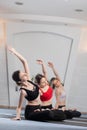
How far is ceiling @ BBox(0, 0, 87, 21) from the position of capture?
5758mm

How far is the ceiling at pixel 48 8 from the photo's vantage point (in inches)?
227

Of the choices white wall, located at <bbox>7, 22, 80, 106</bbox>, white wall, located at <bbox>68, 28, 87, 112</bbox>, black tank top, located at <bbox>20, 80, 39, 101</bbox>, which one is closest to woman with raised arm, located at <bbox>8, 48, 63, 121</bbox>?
black tank top, located at <bbox>20, 80, 39, 101</bbox>

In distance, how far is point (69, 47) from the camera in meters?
7.29

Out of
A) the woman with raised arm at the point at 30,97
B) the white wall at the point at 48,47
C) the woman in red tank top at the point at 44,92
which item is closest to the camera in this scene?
the woman with raised arm at the point at 30,97

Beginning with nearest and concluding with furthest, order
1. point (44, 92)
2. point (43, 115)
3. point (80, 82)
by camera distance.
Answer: point (43, 115)
point (44, 92)
point (80, 82)

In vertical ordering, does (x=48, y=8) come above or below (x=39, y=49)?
above

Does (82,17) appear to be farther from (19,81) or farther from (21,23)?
(19,81)

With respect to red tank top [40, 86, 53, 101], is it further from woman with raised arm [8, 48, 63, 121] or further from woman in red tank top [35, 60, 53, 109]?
woman with raised arm [8, 48, 63, 121]

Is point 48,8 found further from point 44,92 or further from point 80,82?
point 44,92

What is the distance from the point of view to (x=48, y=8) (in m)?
6.14

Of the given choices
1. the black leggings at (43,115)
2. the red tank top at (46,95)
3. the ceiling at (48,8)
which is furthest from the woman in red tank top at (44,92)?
the ceiling at (48,8)

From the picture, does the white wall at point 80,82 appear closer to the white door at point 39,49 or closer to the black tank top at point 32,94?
the white door at point 39,49

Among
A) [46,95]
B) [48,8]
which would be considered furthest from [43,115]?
[48,8]

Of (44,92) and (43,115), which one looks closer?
(43,115)
